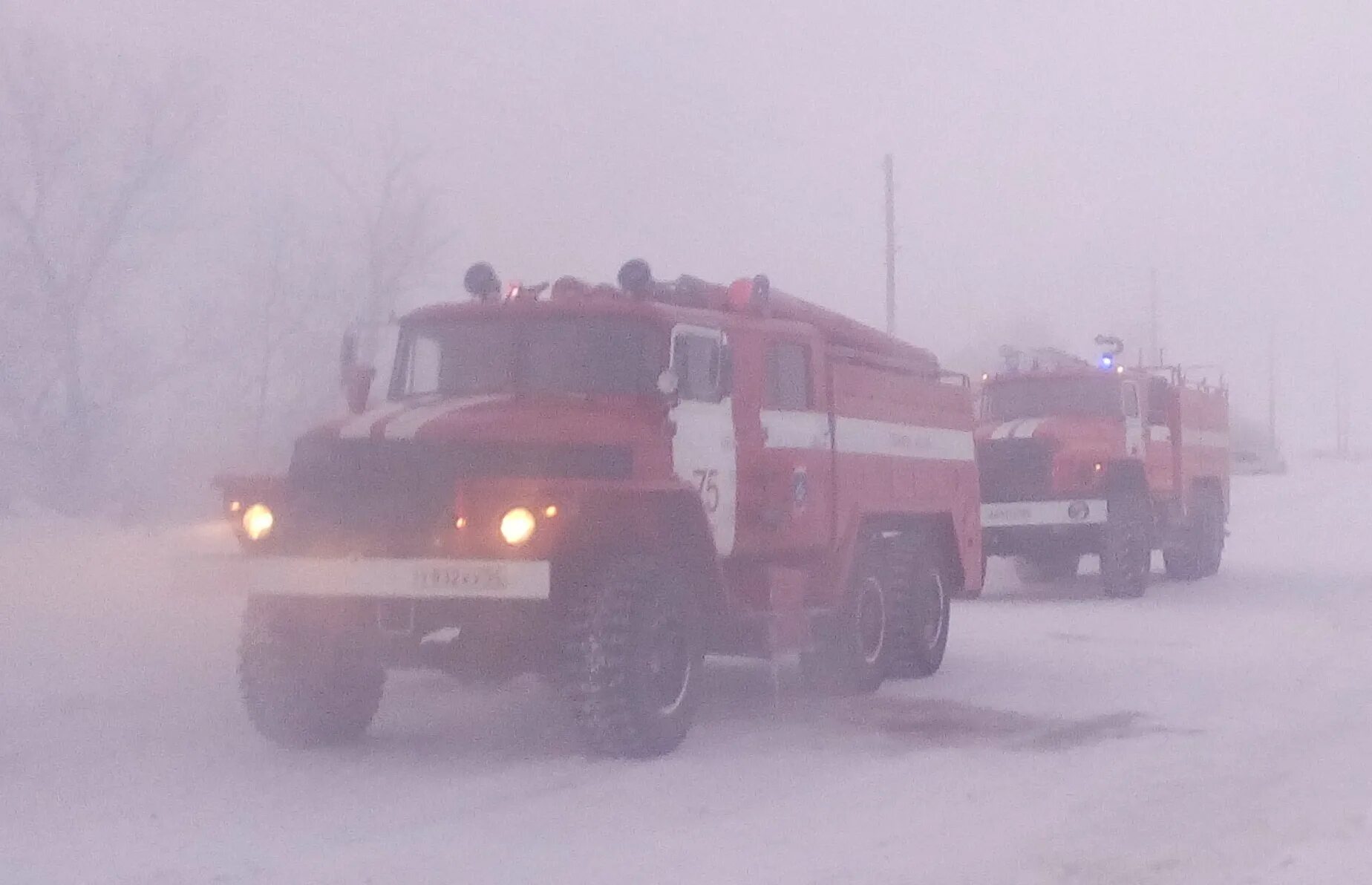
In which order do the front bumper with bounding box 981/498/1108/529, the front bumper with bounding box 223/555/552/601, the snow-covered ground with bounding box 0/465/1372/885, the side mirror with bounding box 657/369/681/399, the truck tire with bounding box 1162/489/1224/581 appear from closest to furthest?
1. the snow-covered ground with bounding box 0/465/1372/885
2. the front bumper with bounding box 223/555/552/601
3. the side mirror with bounding box 657/369/681/399
4. the front bumper with bounding box 981/498/1108/529
5. the truck tire with bounding box 1162/489/1224/581

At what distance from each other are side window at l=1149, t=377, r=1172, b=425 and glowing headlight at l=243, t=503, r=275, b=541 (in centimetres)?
1388

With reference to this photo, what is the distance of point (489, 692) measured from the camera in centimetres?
1150

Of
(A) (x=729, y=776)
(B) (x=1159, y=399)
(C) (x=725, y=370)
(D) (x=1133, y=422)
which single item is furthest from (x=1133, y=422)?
(A) (x=729, y=776)

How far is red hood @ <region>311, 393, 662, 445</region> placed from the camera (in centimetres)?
856

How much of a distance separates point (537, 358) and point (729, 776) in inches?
104

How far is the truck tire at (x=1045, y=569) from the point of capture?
21.8 metres

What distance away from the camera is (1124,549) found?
61.6 ft

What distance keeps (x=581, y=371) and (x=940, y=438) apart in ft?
14.1

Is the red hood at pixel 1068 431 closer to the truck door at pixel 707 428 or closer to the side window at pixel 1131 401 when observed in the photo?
the side window at pixel 1131 401

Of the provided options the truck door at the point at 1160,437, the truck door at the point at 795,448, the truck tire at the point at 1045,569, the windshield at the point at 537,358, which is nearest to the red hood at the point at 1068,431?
the truck door at the point at 1160,437

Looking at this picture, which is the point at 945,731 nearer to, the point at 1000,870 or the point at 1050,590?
the point at 1000,870

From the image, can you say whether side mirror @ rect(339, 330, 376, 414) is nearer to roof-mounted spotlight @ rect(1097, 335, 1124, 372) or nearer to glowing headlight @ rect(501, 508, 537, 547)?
glowing headlight @ rect(501, 508, 537, 547)

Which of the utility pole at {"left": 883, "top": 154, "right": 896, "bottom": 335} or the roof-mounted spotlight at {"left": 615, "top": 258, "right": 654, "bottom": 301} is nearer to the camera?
the roof-mounted spotlight at {"left": 615, "top": 258, "right": 654, "bottom": 301}

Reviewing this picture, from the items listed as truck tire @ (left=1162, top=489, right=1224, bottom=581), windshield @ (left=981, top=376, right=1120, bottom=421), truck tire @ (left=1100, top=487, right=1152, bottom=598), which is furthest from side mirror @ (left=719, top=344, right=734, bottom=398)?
truck tire @ (left=1162, top=489, right=1224, bottom=581)
